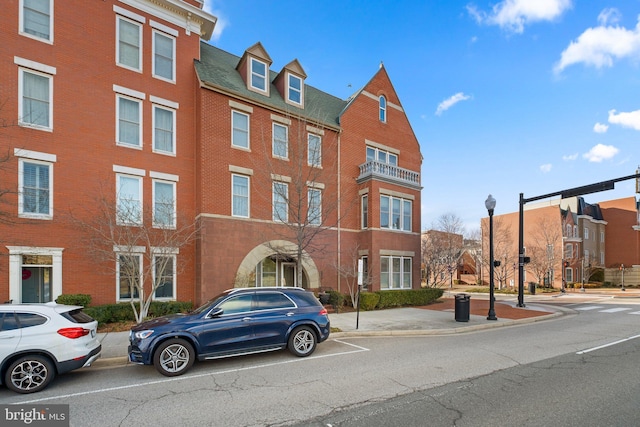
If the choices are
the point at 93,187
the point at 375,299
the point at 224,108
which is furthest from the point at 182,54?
the point at 375,299

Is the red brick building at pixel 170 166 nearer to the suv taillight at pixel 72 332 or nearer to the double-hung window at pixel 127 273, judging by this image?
the double-hung window at pixel 127 273

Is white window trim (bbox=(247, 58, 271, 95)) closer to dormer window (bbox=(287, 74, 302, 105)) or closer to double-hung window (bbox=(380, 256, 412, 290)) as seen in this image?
dormer window (bbox=(287, 74, 302, 105))

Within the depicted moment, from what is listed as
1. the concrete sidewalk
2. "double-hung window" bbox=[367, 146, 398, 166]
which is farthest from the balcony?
the concrete sidewalk

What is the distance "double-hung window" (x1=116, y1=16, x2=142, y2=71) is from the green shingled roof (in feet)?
7.98

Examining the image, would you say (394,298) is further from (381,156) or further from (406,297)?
(381,156)

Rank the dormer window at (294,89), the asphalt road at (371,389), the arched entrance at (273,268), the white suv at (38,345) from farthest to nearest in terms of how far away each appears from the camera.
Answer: the dormer window at (294,89) → the arched entrance at (273,268) → the white suv at (38,345) → the asphalt road at (371,389)

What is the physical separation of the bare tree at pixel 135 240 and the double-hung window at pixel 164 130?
2.36 m

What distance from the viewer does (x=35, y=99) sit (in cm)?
1306

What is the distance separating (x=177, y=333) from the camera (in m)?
7.25

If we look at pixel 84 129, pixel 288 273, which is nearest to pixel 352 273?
pixel 288 273

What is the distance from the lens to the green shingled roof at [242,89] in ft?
54.1

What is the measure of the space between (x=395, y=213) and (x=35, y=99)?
17182 mm

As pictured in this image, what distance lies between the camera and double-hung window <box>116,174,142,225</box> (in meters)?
13.6

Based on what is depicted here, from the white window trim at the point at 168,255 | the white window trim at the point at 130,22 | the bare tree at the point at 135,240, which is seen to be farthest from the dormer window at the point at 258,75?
the white window trim at the point at 168,255
